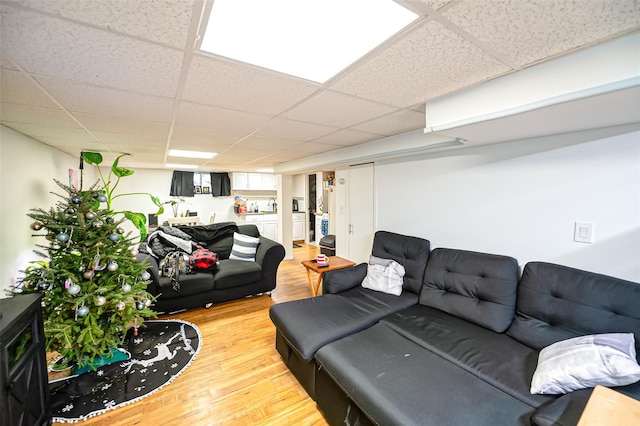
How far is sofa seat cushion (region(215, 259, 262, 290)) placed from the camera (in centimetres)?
306

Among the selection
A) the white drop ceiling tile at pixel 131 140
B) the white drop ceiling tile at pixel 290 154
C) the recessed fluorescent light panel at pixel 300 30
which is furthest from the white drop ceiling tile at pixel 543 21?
the white drop ceiling tile at pixel 131 140

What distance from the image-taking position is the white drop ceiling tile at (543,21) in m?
0.79

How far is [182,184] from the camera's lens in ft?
20.1

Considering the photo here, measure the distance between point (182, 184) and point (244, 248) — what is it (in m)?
3.69

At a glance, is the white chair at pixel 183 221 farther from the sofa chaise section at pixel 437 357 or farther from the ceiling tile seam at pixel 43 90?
the sofa chaise section at pixel 437 357

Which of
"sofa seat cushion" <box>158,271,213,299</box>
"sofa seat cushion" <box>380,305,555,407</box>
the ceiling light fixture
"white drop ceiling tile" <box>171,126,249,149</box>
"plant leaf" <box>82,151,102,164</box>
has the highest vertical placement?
the ceiling light fixture

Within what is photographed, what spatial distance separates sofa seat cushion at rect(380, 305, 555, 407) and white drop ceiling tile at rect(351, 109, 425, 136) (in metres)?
1.65

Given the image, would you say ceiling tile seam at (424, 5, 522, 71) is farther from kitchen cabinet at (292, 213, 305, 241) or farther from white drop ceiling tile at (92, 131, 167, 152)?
kitchen cabinet at (292, 213, 305, 241)

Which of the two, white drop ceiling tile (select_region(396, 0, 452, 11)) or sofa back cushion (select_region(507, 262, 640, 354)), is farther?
sofa back cushion (select_region(507, 262, 640, 354))

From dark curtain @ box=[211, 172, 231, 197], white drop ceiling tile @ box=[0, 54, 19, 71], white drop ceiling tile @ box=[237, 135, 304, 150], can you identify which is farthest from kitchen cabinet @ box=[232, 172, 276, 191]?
white drop ceiling tile @ box=[0, 54, 19, 71]

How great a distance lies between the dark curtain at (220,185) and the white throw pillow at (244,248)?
128 inches

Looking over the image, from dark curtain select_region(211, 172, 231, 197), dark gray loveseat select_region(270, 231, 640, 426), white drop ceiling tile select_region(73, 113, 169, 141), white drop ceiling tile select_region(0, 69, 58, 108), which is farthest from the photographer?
dark curtain select_region(211, 172, 231, 197)

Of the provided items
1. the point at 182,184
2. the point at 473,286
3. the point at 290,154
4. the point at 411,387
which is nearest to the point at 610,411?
the point at 411,387

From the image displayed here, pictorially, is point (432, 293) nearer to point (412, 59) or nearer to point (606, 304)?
point (606, 304)
